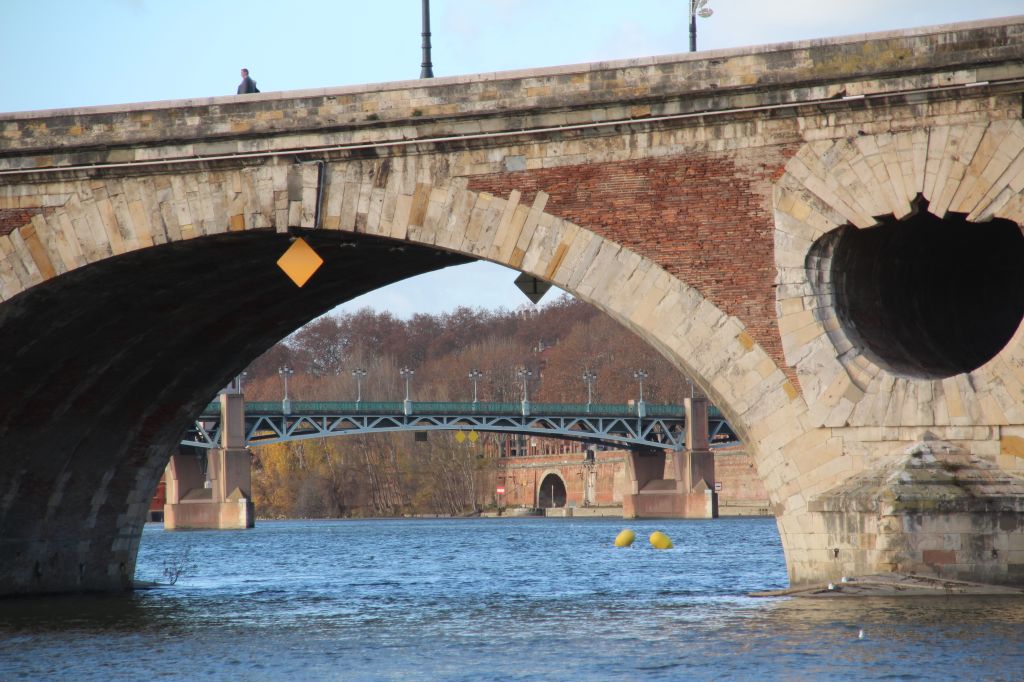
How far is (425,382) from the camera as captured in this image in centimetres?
13500

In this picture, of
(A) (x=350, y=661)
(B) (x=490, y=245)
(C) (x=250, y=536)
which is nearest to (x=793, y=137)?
(B) (x=490, y=245)

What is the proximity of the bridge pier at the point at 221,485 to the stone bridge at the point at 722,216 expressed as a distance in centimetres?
5504

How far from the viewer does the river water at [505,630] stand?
54.6ft

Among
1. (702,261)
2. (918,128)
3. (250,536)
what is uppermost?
(918,128)

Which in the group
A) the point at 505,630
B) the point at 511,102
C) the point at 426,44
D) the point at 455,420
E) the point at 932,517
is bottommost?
the point at 505,630

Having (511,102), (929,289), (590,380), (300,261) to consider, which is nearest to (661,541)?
(929,289)

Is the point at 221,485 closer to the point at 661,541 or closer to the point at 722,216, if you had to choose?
the point at 661,541

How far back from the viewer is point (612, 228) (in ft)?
64.8

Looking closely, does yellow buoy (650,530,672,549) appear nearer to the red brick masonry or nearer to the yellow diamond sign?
the yellow diamond sign

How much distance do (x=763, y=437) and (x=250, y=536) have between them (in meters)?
54.9

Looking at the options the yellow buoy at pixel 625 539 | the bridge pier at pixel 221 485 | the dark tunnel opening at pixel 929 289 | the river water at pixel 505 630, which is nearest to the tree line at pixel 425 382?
the bridge pier at pixel 221 485

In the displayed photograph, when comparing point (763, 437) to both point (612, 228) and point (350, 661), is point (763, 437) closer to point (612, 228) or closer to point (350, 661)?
point (612, 228)

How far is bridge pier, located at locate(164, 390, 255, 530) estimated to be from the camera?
78.4m

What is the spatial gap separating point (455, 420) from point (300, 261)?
66973 mm
